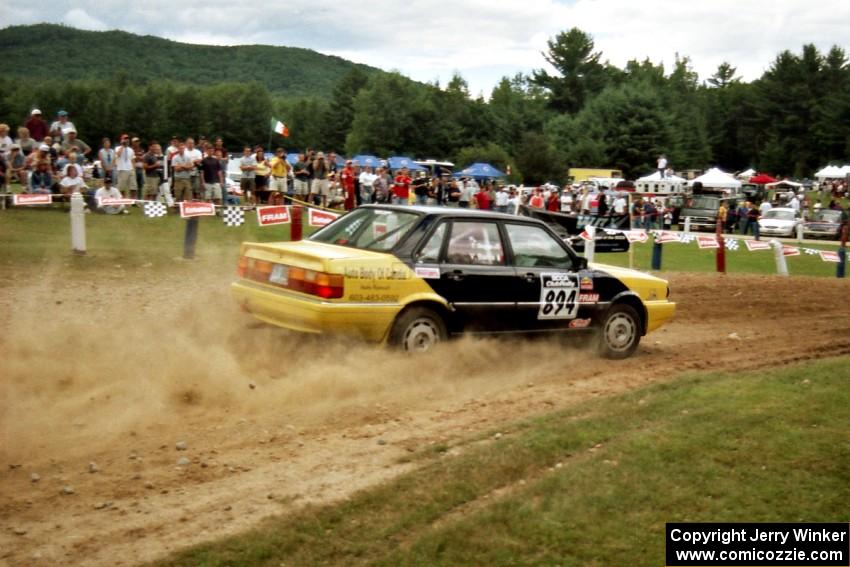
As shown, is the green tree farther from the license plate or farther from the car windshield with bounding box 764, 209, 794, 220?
the license plate

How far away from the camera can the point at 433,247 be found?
31.7 feet

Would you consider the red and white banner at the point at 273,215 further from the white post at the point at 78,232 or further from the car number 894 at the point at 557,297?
the car number 894 at the point at 557,297

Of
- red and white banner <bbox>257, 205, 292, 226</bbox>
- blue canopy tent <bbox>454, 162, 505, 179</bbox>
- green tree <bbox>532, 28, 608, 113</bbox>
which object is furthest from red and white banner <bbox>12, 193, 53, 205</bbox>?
green tree <bbox>532, 28, 608, 113</bbox>

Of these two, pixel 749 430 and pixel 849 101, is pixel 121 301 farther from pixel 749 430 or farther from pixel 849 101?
pixel 849 101

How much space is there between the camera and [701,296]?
15977mm

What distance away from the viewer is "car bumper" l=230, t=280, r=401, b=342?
29.3 ft

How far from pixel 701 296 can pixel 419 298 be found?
7999 mm

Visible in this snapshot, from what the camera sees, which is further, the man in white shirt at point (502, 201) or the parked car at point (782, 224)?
the parked car at point (782, 224)

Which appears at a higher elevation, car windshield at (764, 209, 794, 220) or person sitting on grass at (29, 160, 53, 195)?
person sitting on grass at (29, 160, 53, 195)

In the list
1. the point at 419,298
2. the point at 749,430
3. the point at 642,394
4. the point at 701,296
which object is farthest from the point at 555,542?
the point at 701,296

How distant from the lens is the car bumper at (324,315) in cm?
893

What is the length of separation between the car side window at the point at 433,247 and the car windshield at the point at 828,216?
36.1 meters

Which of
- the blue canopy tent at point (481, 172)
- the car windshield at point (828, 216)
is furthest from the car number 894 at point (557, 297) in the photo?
the blue canopy tent at point (481, 172)

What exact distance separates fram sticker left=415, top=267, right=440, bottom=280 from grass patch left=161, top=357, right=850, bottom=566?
2.18 metres
